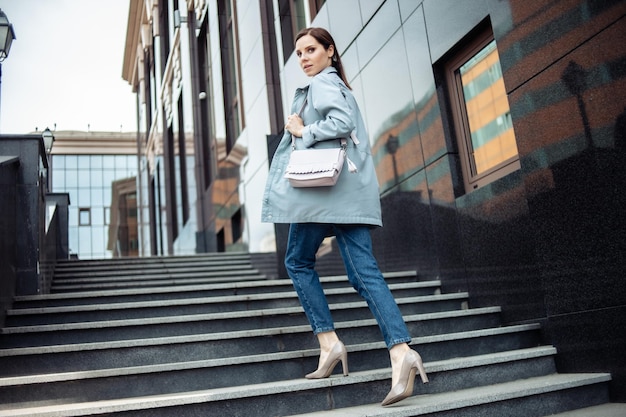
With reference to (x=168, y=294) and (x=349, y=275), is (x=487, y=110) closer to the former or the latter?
(x=349, y=275)

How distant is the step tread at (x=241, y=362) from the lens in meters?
3.56

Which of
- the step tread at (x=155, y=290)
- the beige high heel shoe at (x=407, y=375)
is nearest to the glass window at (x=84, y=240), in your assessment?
the step tread at (x=155, y=290)

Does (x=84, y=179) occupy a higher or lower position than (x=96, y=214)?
higher

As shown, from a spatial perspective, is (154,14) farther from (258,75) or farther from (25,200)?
(25,200)

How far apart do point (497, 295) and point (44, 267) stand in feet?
14.7

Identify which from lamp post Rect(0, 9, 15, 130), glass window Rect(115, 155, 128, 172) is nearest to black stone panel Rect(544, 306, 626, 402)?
lamp post Rect(0, 9, 15, 130)

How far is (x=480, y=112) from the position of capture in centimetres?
603

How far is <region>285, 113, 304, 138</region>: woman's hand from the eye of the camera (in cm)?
355

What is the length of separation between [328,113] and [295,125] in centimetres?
23

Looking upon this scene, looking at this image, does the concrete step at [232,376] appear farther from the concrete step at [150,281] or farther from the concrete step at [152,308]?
the concrete step at [150,281]

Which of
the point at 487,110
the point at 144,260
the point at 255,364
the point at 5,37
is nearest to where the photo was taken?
the point at 255,364

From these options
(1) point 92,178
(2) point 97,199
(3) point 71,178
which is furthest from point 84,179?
(2) point 97,199

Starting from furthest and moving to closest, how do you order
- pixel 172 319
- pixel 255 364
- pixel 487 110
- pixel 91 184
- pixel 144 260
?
pixel 91 184, pixel 144 260, pixel 487 110, pixel 172 319, pixel 255 364

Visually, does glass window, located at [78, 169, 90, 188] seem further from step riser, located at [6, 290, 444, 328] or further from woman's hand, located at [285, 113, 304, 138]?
woman's hand, located at [285, 113, 304, 138]
